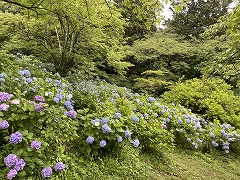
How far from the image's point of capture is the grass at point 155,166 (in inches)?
108

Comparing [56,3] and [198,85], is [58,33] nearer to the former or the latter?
[56,3]

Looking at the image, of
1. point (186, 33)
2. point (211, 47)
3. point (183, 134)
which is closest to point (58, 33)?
point (183, 134)

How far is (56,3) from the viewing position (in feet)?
18.2

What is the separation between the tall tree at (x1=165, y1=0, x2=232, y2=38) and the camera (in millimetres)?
15125

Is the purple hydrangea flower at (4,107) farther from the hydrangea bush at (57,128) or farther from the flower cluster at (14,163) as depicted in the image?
the flower cluster at (14,163)

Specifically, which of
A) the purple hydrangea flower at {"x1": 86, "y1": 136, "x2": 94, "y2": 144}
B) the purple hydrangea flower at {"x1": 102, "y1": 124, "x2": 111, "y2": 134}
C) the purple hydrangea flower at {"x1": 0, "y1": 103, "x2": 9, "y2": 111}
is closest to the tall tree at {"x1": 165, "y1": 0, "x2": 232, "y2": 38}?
the purple hydrangea flower at {"x1": 102, "y1": 124, "x2": 111, "y2": 134}

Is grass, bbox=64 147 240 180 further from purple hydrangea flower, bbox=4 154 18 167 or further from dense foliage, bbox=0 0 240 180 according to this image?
purple hydrangea flower, bbox=4 154 18 167

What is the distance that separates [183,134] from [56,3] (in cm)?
407

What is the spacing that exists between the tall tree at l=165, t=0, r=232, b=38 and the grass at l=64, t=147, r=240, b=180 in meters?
11.6

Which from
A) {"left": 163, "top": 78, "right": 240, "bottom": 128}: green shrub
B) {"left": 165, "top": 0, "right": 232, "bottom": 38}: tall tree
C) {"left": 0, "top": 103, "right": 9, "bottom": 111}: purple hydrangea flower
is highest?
{"left": 165, "top": 0, "right": 232, "bottom": 38}: tall tree

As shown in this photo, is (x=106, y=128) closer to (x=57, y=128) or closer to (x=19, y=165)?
(x=57, y=128)

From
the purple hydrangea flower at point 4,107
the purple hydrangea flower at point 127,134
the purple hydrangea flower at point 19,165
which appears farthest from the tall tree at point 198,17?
the purple hydrangea flower at point 19,165

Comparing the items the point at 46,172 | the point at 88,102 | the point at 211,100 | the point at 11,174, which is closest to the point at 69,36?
the point at 88,102

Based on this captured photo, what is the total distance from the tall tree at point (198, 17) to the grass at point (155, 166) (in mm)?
11647
